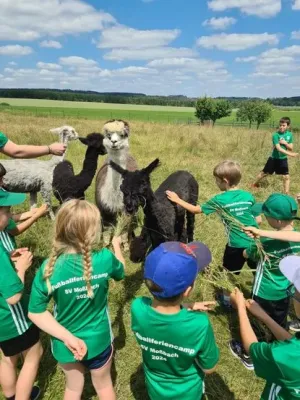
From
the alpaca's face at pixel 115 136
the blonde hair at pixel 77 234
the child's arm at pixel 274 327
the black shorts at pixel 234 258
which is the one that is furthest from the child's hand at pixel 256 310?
the alpaca's face at pixel 115 136

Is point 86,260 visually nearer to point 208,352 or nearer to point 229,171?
point 208,352

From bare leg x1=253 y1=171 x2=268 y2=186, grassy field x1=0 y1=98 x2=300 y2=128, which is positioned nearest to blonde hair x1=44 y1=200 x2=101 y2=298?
bare leg x1=253 y1=171 x2=268 y2=186

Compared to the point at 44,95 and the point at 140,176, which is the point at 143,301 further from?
the point at 44,95

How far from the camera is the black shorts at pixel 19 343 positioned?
2.06m

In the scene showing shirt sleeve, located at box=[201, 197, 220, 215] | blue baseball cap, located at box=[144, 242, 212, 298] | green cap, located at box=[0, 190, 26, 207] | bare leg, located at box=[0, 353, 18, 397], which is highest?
green cap, located at box=[0, 190, 26, 207]

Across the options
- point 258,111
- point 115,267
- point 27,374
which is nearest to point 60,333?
point 115,267

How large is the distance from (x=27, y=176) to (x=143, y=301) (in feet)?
14.0

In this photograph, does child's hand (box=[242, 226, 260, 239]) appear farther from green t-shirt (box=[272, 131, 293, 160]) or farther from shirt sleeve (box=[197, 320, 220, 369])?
green t-shirt (box=[272, 131, 293, 160])

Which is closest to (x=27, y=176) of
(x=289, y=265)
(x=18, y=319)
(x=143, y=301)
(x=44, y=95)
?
(x=18, y=319)

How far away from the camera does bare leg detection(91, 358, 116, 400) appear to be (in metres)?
2.00

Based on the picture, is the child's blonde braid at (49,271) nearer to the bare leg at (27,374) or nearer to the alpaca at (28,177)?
the bare leg at (27,374)

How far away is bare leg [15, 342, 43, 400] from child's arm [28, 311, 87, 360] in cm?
52

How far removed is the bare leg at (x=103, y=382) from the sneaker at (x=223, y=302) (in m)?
1.75

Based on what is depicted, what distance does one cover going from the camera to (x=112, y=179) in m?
4.79
